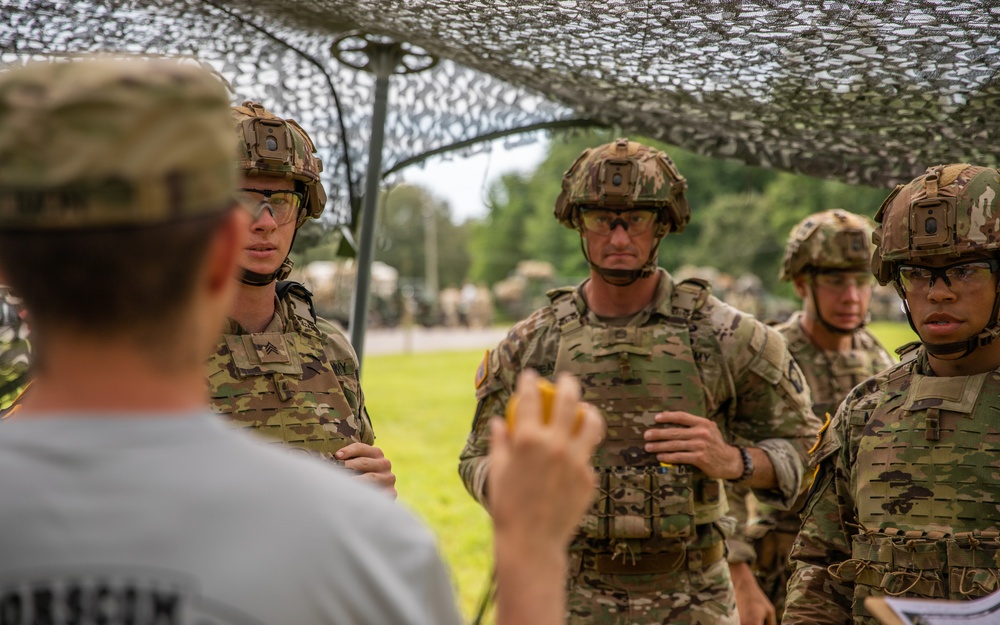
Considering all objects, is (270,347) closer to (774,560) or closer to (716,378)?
(716,378)

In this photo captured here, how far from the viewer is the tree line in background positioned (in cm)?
3453

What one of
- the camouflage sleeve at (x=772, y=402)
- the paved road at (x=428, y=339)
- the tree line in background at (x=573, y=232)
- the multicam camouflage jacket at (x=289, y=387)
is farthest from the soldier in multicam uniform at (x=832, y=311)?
the paved road at (x=428, y=339)

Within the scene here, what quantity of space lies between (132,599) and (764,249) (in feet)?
125

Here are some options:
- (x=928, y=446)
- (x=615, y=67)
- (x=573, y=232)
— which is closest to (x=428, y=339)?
(x=573, y=232)

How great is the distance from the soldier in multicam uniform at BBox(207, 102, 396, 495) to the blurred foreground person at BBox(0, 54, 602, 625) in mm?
1897

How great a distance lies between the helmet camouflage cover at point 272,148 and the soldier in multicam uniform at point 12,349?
1280mm

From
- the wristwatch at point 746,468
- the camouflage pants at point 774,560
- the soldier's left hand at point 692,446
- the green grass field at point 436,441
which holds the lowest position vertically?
the green grass field at point 436,441

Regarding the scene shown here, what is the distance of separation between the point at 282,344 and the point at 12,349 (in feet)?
4.69

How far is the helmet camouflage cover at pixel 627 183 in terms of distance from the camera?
394 centimetres

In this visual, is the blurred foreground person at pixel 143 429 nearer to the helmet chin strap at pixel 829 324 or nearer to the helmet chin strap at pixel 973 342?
the helmet chin strap at pixel 973 342

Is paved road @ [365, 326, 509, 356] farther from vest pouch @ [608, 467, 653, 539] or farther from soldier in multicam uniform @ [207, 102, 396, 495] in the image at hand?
soldier in multicam uniform @ [207, 102, 396, 495]

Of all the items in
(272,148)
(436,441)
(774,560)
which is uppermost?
(272,148)

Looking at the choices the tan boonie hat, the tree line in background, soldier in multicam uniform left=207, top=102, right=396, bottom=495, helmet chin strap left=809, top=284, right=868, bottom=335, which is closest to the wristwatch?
soldier in multicam uniform left=207, top=102, right=396, bottom=495

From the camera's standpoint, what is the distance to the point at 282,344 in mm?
3311
